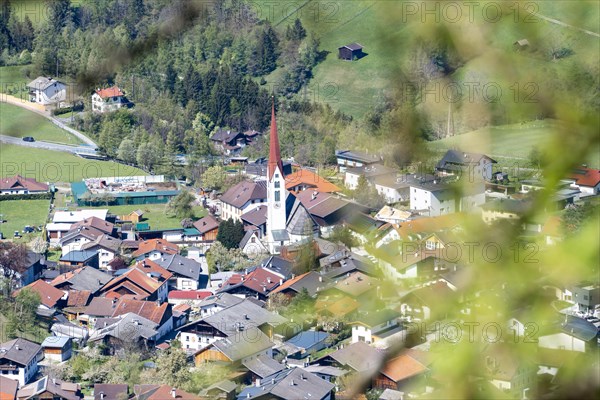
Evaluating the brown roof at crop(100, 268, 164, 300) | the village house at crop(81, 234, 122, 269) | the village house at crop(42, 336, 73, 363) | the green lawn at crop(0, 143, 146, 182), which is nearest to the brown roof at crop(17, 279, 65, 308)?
the brown roof at crop(100, 268, 164, 300)

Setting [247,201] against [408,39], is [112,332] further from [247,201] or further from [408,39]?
[408,39]

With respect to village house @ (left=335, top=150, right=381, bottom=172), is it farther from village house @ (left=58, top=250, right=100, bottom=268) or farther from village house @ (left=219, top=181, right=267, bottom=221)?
village house @ (left=58, top=250, right=100, bottom=268)

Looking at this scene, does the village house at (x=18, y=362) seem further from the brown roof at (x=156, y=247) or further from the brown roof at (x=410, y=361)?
the brown roof at (x=410, y=361)

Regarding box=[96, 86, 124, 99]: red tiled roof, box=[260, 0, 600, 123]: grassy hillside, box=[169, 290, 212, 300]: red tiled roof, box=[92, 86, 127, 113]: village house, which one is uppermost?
box=[260, 0, 600, 123]: grassy hillside

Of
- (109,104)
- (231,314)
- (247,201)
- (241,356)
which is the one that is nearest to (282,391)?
(241,356)

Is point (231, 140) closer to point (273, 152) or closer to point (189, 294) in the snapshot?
point (273, 152)

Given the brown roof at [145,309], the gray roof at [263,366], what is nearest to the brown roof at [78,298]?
the brown roof at [145,309]
